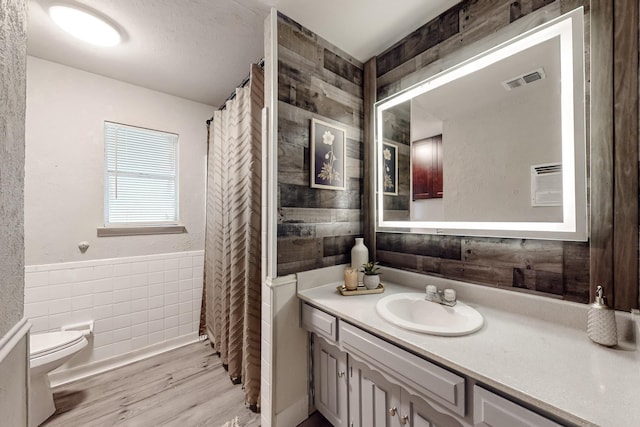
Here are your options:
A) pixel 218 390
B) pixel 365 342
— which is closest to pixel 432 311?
pixel 365 342

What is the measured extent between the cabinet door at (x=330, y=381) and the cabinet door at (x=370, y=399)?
0.05 m

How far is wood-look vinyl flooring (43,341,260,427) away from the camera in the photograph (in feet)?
4.69

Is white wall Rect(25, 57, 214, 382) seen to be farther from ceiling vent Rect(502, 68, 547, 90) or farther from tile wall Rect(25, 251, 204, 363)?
ceiling vent Rect(502, 68, 547, 90)

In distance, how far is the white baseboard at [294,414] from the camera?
1.31m

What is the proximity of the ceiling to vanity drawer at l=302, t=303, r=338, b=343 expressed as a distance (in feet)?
5.51

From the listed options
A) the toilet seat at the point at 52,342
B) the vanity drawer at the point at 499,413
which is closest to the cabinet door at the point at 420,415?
the vanity drawer at the point at 499,413

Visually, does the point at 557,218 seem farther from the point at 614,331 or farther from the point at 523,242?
the point at 614,331

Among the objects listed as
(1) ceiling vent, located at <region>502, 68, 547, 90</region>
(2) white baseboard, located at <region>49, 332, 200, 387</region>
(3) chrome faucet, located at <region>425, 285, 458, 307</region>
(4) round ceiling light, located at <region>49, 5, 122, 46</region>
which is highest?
(4) round ceiling light, located at <region>49, 5, 122, 46</region>

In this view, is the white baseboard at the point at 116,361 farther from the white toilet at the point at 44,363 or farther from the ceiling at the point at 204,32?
the ceiling at the point at 204,32

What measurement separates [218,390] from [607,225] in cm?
232

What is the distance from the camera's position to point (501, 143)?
111 cm

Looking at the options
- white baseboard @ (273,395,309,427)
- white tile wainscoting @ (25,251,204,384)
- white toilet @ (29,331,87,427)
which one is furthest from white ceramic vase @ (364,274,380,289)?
white toilet @ (29,331,87,427)

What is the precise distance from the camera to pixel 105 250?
196 cm

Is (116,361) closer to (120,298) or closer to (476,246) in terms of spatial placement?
(120,298)
